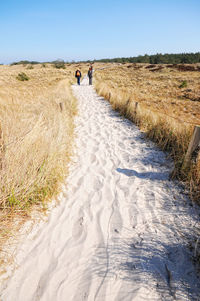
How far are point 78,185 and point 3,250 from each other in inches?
53.8

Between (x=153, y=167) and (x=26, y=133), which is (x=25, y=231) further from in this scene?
(x=153, y=167)

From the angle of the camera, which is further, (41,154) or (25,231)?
(41,154)

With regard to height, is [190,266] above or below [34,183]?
below

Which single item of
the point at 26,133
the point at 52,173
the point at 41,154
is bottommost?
the point at 52,173

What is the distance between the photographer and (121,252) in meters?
1.65

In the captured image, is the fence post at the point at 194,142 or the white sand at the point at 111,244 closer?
the white sand at the point at 111,244

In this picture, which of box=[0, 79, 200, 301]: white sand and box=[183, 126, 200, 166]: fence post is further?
box=[183, 126, 200, 166]: fence post

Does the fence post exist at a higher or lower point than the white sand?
higher

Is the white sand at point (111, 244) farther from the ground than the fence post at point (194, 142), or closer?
closer

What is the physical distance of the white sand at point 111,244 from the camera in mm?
1374

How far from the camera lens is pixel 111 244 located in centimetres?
173

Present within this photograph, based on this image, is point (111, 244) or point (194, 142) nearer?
point (111, 244)

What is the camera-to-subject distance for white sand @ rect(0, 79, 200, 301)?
1.37 m

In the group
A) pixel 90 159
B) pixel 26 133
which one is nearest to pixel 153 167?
pixel 90 159
